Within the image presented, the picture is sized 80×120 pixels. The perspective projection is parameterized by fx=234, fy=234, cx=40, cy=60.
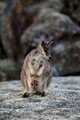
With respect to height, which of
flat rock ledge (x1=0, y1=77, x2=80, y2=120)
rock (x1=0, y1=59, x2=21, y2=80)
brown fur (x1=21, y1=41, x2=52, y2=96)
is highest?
brown fur (x1=21, y1=41, x2=52, y2=96)

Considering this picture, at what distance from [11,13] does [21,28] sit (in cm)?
116

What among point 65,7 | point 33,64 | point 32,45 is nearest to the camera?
point 33,64

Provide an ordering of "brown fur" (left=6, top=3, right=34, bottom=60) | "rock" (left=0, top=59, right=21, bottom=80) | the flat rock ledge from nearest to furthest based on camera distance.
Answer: the flat rock ledge
"rock" (left=0, top=59, right=21, bottom=80)
"brown fur" (left=6, top=3, right=34, bottom=60)

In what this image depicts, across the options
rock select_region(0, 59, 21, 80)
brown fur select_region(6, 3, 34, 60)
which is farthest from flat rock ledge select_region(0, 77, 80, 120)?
brown fur select_region(6, 3, 34, 60)

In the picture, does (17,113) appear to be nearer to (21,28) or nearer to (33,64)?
(33,64)

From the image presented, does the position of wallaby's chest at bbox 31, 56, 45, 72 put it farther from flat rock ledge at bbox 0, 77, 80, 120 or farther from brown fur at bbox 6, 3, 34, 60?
brown fur at bbox 6, 3, 34, 60

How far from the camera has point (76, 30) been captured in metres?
14.5

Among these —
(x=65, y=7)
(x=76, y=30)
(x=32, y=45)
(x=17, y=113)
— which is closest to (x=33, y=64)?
(x=17, y=113)

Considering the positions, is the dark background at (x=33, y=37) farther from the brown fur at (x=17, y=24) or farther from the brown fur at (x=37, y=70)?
the brown fur at (x=37, y=70)

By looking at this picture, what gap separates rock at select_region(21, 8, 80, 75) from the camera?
45.4ft

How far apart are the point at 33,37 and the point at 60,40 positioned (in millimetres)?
1709

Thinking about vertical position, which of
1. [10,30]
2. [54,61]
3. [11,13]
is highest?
[11,13]

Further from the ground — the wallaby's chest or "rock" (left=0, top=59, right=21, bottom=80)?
the wallaby's chest

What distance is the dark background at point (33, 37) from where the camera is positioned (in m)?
13.9
